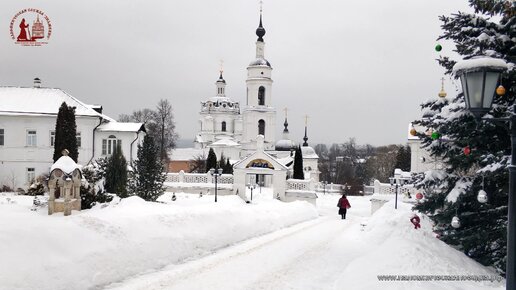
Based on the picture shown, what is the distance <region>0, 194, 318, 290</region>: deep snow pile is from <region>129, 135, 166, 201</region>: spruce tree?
20.7 ft

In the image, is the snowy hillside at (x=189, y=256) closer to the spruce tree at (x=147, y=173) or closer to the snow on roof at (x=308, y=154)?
the spruce tree at (x=147, y=173)

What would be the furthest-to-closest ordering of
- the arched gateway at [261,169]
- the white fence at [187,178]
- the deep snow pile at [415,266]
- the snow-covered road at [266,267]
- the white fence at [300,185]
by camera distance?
the white fence at [187,178] → the white fence at [300,185] → the arched gateway at [261,169] → the snow-covered road at [266,267] → the deep snow pile at [415,266]

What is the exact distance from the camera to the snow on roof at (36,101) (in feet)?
105

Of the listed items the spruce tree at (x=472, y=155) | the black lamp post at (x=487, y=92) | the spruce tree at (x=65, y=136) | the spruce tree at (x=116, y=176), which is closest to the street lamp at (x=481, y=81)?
the black lamp post at (x=487, y=92)

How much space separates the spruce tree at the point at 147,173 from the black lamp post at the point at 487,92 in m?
18.3

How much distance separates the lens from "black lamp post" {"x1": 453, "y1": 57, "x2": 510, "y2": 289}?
4527 mm

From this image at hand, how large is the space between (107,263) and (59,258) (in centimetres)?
107

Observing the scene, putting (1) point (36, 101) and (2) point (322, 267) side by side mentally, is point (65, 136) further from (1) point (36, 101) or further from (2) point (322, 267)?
(2) point (322, 267)

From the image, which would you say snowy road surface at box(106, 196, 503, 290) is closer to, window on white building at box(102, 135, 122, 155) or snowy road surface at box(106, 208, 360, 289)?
snowy road surface at box(106, 208, 360, 289)

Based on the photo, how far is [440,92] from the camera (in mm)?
10766

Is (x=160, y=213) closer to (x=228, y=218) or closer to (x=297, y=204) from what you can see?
(x=228, y=218)

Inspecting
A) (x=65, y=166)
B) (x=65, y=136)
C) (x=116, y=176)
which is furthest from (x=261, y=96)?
(x=65, y=166)

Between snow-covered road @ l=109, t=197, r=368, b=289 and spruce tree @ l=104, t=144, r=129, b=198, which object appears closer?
snow-covered road @ l=109, t=197, r=368, b=289

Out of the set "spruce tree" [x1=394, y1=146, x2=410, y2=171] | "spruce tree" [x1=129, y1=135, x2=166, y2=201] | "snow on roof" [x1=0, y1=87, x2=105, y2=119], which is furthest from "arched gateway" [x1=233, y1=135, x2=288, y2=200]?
"spruce tree" [x1=394, y1=146, x2=410, y2=171]
